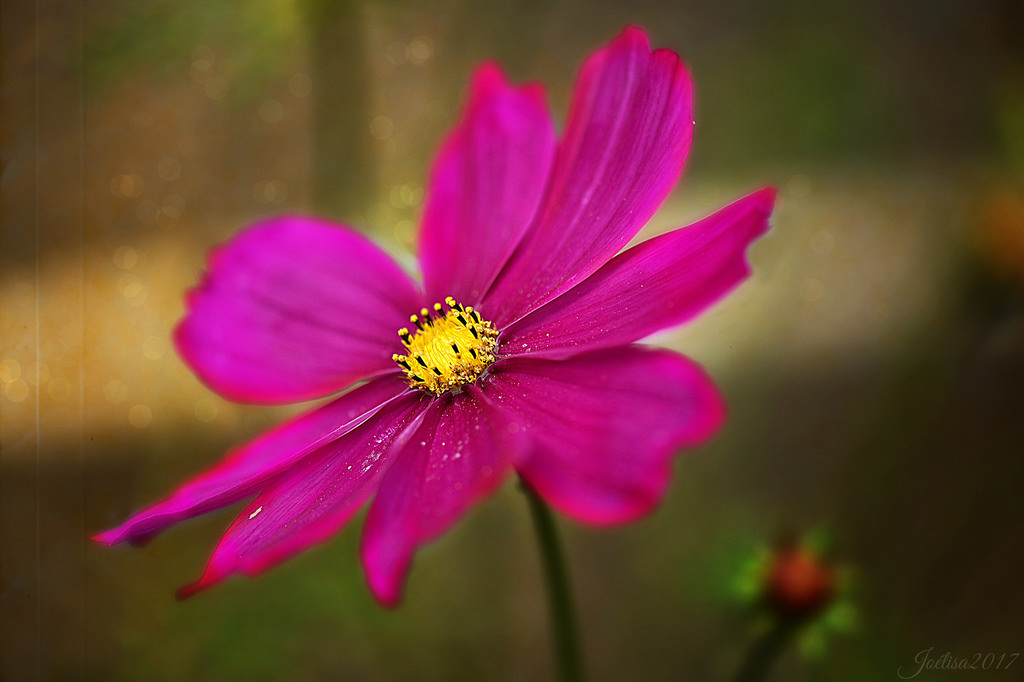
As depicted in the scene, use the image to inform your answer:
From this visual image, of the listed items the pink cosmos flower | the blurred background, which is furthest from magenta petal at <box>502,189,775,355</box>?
the blurred background

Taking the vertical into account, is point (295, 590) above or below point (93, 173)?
below

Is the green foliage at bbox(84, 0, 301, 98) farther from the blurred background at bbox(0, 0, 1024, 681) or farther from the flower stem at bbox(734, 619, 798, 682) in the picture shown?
the flower stem at bbox(734, 619, 798, 682)

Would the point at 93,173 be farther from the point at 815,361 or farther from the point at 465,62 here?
the point at 815,361

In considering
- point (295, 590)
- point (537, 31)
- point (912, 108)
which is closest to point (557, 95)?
point (537, 31)

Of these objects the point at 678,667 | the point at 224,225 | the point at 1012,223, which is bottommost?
the point at 678,667
